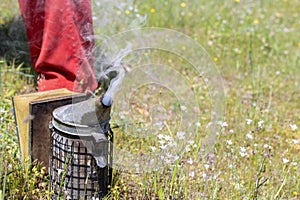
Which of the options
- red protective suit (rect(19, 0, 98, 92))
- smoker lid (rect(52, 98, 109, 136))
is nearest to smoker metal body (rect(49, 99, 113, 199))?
smoker lid (rect(52, 98, 109, 136))

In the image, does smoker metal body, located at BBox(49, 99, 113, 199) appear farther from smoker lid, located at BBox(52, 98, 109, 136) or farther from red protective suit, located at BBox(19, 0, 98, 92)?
red protective suit, located at BBox(19, 0, 98, 92)

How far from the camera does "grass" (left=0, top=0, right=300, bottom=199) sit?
213cm

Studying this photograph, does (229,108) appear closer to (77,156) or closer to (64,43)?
(64,43)

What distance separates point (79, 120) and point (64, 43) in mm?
622

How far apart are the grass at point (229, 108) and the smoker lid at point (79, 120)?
24cm

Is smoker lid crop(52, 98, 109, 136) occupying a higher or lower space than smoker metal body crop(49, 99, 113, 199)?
higher

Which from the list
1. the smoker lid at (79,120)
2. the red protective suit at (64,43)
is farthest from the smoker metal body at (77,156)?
the red protective suit at (64,43)

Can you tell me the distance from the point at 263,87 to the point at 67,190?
5.99 feet

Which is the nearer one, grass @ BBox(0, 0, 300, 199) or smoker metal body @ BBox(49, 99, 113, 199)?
smoker metal body @ BBox(49, 99, 113, 199)

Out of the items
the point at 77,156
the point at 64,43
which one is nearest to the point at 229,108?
the point at 64,43

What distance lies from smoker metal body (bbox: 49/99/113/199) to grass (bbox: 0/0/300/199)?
83 mm

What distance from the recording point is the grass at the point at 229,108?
7.00ft

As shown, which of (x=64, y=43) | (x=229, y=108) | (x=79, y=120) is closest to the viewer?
(x=79, y=120)

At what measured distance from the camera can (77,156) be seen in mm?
1908
